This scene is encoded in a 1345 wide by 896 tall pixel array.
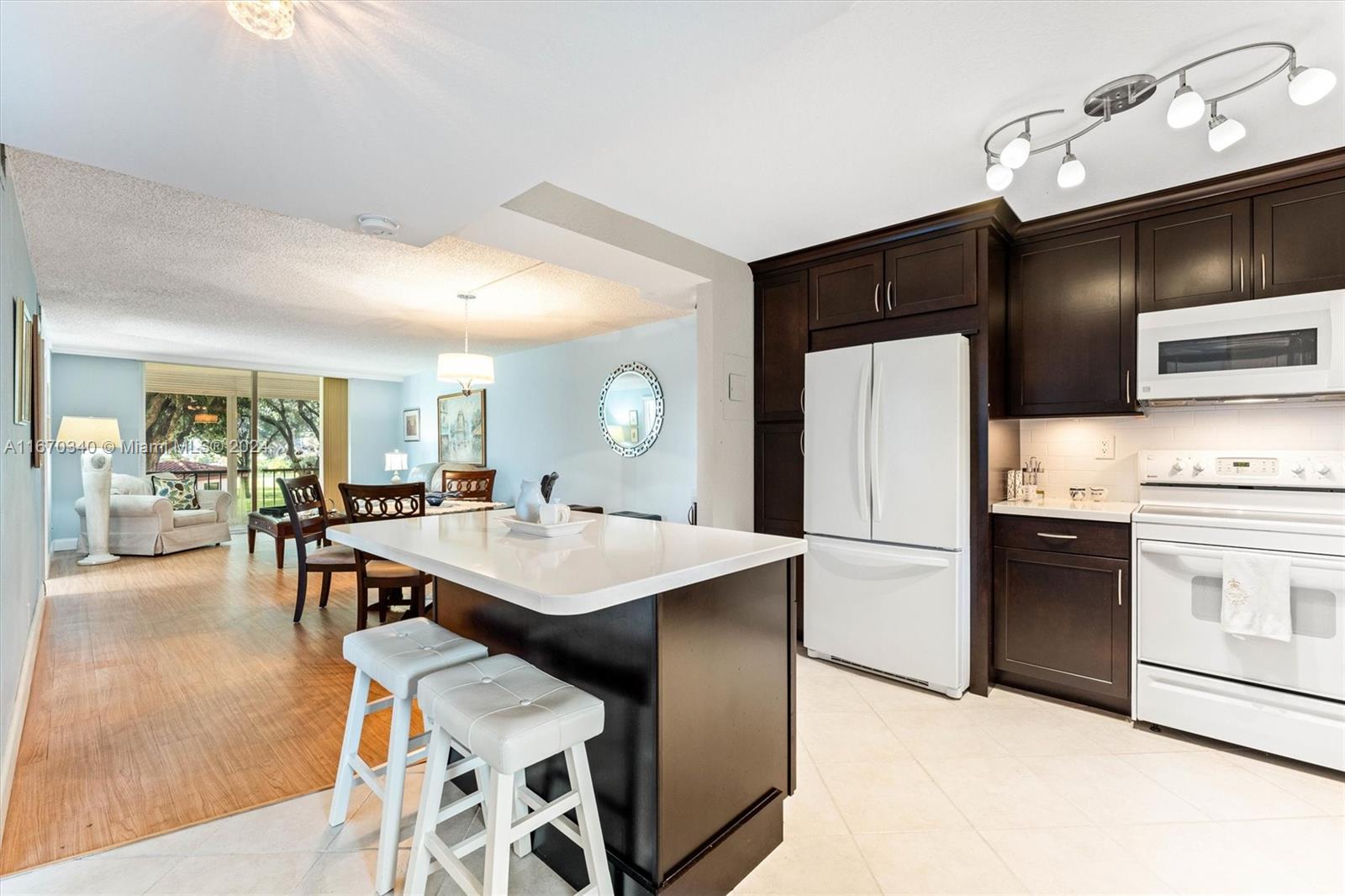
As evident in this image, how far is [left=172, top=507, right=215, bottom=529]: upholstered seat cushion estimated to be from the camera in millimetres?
6316

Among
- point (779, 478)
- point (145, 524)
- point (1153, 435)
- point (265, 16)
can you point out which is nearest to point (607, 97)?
point (265, 16)

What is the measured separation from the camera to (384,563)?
370 cm

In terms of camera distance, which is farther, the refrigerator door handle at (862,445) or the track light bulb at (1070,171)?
the refrigerator door handle at (862,445)

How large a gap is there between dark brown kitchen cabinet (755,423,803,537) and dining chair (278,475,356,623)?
2.63m

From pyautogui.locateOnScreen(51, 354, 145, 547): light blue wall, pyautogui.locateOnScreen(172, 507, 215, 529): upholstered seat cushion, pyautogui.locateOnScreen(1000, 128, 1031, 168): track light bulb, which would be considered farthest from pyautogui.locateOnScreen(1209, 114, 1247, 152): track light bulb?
pyautogui.locateOnScreen(51, 354, 145, 547): light blue wall

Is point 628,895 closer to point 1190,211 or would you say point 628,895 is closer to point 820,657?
point 820,657

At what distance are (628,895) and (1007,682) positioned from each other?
2181 millimetres

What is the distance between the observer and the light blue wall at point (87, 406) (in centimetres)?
658

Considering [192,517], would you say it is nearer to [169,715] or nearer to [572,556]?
[169,715]

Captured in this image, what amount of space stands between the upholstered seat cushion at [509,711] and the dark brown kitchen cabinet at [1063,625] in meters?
2.24

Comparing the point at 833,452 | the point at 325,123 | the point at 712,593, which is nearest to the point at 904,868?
the point at 712,593

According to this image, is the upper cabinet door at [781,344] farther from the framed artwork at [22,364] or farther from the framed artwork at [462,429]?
the framed artwork at [462,429]

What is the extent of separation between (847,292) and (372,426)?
319 inches

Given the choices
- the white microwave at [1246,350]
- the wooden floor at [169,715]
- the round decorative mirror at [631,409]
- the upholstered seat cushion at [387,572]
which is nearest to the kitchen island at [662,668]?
the wooden floor at [169,715]
